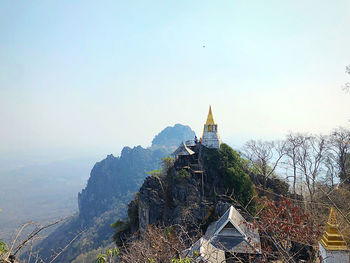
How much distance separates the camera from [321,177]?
1816cm

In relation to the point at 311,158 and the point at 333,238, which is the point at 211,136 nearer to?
the point at 311,158

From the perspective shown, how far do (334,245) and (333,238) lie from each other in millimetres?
179

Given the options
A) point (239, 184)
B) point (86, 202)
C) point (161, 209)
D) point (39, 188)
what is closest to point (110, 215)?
point (86, 202)

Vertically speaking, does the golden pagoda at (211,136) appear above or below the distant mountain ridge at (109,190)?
above

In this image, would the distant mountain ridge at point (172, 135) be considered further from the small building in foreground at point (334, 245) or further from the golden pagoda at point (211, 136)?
the small building in foreground at point (334, 245)

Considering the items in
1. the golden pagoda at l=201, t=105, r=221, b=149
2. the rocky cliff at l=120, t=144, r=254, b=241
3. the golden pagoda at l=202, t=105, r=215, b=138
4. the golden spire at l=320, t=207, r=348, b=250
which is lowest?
the rocky cliff at l=120, t=144, r=254, b=241

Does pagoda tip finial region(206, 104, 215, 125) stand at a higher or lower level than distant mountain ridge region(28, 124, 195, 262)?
higher

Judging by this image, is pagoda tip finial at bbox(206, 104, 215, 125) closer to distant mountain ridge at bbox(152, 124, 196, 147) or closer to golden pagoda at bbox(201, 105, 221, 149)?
golden pagoda at bbox(201, 105, 221, 149)

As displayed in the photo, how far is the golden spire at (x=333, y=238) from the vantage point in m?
6.41

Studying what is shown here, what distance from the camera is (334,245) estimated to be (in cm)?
644

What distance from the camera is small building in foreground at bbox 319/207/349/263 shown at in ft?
20.9

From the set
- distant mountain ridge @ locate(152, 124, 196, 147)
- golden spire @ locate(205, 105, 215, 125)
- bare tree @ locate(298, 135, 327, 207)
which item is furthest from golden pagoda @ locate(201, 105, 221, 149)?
distant mountain ridge @ locate(152, 124, 196, 147)

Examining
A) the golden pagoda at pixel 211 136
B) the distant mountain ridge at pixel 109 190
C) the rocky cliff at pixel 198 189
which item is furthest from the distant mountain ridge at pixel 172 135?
the rocky cliff at pixel 198 189

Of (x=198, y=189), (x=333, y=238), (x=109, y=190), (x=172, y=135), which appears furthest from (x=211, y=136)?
(x=172, y=135)
